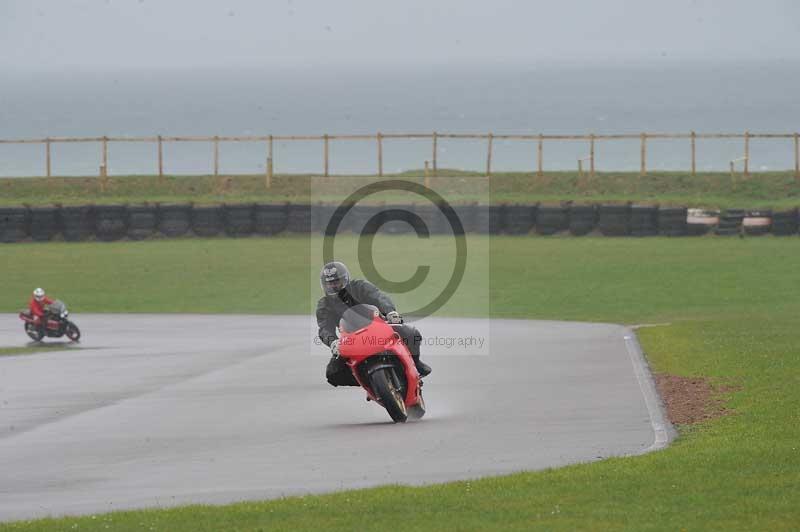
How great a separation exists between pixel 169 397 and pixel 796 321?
40.7 ft

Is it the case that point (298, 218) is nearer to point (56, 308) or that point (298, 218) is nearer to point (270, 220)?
point (270, 220)

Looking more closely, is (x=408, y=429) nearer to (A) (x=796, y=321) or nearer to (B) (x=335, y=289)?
(B) (x=335, y=289)

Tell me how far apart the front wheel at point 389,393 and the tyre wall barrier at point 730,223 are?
30450 millimetres

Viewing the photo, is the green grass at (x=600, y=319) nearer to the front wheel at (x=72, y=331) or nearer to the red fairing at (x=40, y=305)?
the red fairing at (x=40, y=305)

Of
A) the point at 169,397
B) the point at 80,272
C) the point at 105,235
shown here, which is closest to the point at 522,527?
the point at 169,397

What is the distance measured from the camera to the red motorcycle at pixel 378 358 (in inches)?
583

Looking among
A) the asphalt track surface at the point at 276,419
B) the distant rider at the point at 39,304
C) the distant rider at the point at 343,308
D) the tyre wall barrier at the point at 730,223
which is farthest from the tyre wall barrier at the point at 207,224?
the distant rider at the point at 343,308

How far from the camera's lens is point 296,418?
53.2 ft

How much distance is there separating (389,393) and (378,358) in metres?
0.38

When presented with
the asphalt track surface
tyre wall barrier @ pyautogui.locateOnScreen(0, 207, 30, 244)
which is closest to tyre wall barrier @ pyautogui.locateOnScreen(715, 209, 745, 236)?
the asphalt track surface

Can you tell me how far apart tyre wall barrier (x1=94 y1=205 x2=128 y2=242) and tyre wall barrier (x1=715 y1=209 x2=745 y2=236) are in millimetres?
18814

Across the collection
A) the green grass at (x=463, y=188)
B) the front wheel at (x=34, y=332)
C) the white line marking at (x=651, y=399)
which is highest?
the green grass at (x=463, y=188)

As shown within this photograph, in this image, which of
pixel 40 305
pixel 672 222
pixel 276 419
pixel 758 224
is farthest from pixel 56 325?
pixel 758 224

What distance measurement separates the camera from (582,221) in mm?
45438
